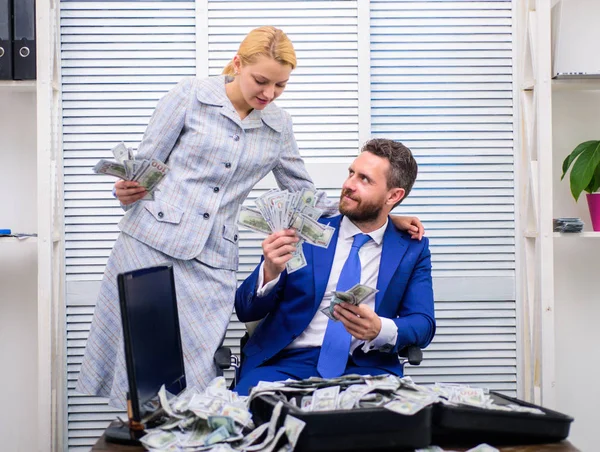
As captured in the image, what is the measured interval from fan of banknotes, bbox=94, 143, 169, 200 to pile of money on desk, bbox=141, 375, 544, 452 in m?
0.90

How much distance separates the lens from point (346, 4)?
11.1 feet

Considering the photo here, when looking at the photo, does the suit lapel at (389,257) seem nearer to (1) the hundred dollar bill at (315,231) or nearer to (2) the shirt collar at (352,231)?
(2) the shirt collar at (352,231)

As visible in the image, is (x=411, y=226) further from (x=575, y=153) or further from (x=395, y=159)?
(x=575, y=153)

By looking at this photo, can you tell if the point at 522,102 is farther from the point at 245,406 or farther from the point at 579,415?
the point at 245,406

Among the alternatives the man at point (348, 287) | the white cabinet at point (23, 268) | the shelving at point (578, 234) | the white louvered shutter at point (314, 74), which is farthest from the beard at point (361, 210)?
the white cabinet at point (23, 268)

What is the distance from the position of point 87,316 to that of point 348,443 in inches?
89.0

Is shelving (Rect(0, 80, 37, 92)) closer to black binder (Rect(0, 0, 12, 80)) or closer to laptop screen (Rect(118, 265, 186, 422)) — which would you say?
black binder (Rect(0, 0, 12, 80))

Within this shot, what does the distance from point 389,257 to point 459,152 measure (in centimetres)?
109

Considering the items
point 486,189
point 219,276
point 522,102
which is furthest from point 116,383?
point 522,102

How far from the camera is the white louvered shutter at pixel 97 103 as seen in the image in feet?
11.0

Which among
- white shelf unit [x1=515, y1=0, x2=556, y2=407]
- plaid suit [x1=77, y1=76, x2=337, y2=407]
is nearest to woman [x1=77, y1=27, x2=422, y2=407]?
plaid suit [x1=77, y1=76, x2=337, y2=407]

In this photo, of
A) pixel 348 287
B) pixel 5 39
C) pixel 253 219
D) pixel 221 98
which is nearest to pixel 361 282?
pixel 348 287

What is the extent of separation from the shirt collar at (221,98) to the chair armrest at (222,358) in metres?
0.83

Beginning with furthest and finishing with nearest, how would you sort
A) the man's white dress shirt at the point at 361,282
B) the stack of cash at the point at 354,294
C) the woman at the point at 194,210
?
the woman at the point at 194,210 < the man's white dress shirt at the point at 361,282 < the stack of cash at the point at 354,294
